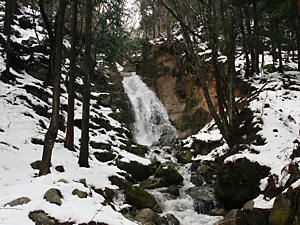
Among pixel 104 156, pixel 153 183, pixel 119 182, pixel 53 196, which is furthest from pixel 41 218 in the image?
pixel 104 156

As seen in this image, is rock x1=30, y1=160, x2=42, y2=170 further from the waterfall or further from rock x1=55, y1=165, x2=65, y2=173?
the waterfall

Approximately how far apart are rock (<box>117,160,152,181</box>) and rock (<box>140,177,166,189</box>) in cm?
58

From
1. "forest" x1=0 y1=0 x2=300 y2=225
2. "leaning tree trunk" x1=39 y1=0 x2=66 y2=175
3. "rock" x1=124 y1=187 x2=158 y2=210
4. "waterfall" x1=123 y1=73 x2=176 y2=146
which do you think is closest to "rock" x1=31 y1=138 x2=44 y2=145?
"forest" x1=0 y1=0 x2=300 y2=225

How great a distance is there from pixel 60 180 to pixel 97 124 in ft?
35.4

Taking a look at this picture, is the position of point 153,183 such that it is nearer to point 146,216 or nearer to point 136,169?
point 136,169

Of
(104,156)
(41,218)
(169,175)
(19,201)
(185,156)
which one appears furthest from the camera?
(185,156)

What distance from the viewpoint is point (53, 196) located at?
6215 mm

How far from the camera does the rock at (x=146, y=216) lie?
9.05 m

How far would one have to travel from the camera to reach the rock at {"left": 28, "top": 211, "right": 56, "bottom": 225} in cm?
553

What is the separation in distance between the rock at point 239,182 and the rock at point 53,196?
5350mm

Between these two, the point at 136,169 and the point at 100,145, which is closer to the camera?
the point at 136,169

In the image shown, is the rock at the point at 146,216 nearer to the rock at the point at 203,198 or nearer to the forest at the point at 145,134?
the forest at the point at 145,134

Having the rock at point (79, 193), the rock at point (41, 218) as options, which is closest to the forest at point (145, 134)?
the rock at point (41, 218)

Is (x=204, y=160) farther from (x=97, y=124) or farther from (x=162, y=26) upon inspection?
(x=162, y=26)
